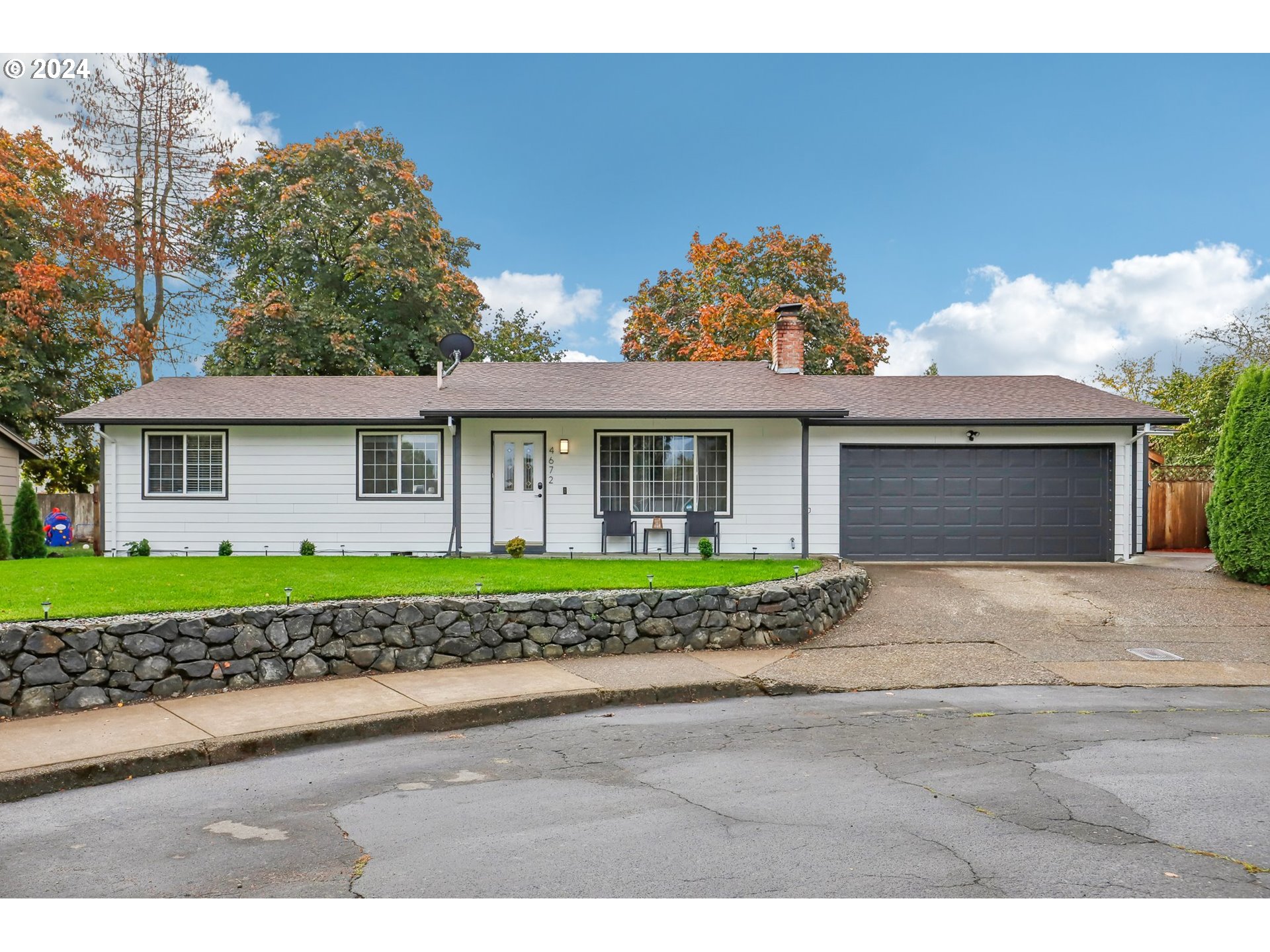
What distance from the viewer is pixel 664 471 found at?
50.5 feet

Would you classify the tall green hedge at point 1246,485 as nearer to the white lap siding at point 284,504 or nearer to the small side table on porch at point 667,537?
the small side table on porch at point 667,537

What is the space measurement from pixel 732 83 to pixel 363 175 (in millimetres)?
13438

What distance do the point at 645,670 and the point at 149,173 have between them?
81.3 ft

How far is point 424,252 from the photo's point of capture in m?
26.2

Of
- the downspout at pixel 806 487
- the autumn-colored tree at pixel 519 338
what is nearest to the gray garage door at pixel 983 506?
→ the downspout at pixel 806 487

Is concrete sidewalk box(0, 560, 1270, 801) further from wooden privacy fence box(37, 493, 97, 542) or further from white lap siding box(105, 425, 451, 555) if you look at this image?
wooden privacy fence box(37, 493, 97, 542)

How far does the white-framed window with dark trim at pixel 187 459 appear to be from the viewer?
15.4m

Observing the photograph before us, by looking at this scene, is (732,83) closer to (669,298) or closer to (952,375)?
(952,375)

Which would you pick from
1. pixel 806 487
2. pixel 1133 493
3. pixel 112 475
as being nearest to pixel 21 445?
pixel 112 475

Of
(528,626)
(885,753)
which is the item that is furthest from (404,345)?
(885,753)

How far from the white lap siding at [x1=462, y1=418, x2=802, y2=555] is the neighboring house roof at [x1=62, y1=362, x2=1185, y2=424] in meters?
0.49

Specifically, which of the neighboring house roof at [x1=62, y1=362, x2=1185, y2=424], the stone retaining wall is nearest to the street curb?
the stone retaining wall

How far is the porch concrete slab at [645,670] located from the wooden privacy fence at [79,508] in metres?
17.2

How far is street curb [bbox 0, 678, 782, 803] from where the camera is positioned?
491cm
